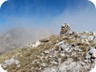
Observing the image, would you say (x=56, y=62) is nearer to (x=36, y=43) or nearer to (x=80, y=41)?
(x=80, y=41)

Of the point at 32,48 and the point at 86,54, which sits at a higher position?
the point at 32,48

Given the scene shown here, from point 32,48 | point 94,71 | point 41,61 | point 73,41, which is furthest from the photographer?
point 32,48

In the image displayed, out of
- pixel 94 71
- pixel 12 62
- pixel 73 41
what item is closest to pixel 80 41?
pixel 73 41

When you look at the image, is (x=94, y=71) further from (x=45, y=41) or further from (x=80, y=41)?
(x=45, y=41)

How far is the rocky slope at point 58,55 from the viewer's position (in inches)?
1874

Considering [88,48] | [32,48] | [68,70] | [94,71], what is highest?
[32,48]

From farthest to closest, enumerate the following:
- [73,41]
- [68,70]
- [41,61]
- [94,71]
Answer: [73,41] → [41,61] → [68,70] → [94,71]

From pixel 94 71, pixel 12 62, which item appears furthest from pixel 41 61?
pixel 94 71

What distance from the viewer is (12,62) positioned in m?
58.0

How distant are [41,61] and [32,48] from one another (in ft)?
36.7

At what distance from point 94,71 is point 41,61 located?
42820mm

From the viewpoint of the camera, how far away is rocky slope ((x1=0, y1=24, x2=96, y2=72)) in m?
47.6

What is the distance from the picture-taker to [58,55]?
177 ft

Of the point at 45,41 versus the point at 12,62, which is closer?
the point at 12,62
